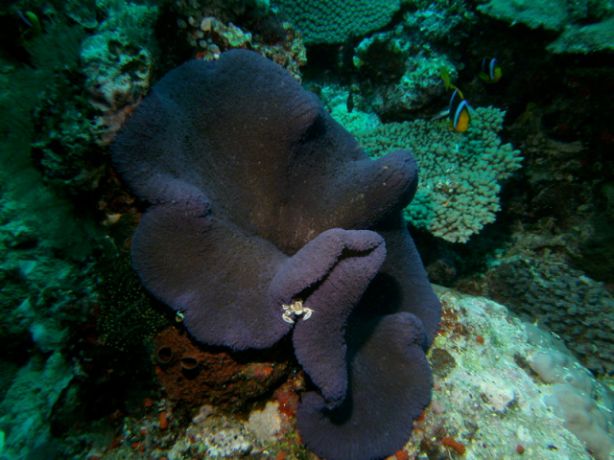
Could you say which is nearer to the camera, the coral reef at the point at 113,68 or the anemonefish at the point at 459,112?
the coral reef at the point at 113,68

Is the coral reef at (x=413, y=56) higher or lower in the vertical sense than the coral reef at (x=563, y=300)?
higher

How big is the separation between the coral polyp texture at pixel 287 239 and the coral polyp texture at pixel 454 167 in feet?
4.52

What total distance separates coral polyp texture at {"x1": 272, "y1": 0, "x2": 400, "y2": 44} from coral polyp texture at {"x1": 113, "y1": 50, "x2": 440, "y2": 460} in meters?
3.93

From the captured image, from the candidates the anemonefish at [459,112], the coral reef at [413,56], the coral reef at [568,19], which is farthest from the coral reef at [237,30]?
the coral reef at [568,19]

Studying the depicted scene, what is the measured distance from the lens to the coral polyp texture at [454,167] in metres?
3.62

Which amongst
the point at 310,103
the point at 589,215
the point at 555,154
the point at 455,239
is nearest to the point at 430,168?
the point at 455,239

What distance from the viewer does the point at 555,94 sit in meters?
4.02

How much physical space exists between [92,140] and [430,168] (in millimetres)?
3496

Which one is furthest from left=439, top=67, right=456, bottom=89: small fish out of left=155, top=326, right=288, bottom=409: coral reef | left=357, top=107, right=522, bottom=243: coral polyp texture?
left=155, top=326, right=288, bottom=409: coral reef

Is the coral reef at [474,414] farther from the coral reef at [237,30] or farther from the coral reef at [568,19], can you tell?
the coral reef at [568,19]

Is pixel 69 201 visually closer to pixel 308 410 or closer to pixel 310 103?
pixel 310 103

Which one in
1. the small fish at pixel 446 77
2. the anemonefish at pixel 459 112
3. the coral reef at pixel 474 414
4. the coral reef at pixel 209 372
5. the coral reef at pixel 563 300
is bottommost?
the coral reef at pixel 563 300

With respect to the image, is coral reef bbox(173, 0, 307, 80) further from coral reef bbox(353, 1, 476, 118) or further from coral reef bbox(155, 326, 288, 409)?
coral reef bbox(353, 1, 476, 118)

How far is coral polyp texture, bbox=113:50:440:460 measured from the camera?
1.72 m
